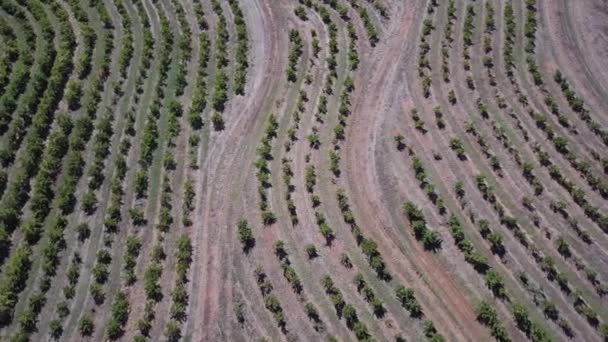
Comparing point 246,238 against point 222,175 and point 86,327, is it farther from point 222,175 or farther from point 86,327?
point 86,327

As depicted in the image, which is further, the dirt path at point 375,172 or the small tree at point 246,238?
the small tree at point 246,238

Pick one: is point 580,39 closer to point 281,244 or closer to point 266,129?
point 266,129

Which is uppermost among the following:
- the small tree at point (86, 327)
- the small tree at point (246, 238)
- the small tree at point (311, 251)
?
the small tree at point (311, 251)

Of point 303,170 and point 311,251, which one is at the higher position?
point 303,170

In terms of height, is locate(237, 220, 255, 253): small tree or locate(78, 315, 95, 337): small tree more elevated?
→ locate(237, 220, 255, 253): small tree

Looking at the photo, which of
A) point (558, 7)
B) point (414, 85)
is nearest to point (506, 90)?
point (414, 85)

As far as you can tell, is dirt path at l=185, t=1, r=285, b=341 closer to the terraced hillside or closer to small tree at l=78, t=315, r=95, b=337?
the terraced hillside

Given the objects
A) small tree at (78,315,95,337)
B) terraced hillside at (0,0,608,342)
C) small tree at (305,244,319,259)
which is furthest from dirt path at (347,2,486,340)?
small tree at (78,315,95,337)

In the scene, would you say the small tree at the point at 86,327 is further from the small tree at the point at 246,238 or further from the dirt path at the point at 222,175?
the small tree at the point at 246,238

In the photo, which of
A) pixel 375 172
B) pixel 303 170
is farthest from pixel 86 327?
pixel 375 172

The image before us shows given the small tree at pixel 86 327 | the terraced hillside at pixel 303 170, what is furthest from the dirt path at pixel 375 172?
the small tree at pixel 86 327
